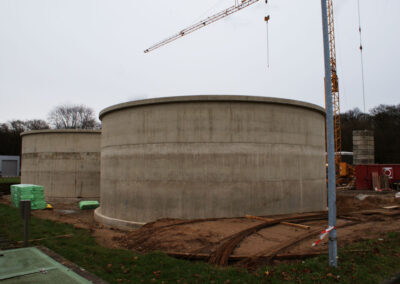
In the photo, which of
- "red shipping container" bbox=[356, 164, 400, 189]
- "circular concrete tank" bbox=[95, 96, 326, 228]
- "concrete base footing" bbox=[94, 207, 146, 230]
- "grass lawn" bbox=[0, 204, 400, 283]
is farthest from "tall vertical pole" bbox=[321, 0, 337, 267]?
"red shipping container" bbox=[356, 164, 400, 189]

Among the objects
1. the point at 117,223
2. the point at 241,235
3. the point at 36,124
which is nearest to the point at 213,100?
the point at 241,235

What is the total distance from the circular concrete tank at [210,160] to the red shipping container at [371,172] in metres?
19.1

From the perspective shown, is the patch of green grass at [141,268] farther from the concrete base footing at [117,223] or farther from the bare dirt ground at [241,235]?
the concrete base footing at [117,223]

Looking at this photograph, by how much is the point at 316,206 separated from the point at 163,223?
804cm

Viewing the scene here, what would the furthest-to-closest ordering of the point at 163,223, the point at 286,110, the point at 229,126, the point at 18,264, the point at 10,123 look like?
the point at 10,123, the point at 286,110, the point at 229,126, the point at 163,223, the point at 18,264

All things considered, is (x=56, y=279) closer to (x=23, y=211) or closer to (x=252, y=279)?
(x=23, y=211)

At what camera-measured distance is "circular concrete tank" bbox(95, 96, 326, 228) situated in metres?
12.4

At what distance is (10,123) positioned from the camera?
244 ft

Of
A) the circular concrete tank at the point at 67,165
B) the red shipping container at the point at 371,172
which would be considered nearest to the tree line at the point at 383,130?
the red shipping container at the point at 371,172

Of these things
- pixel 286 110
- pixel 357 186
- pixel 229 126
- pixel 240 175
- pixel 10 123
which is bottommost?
pixel 357 186

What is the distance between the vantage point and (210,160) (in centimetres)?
1244

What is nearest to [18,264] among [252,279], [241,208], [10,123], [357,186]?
[252,279]

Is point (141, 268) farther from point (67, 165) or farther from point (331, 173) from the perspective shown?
point (67, 165)

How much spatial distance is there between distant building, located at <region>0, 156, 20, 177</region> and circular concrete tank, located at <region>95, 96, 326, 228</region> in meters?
60.5
